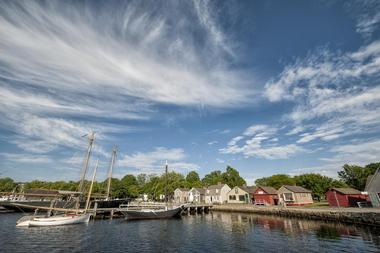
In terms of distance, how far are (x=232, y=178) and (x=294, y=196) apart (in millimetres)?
67244

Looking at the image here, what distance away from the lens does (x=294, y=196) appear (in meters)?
60.2

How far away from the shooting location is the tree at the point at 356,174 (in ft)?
268

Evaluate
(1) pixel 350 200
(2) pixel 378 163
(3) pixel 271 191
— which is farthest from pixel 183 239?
(2) pixel 378 163

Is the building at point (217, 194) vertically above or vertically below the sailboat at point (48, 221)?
above

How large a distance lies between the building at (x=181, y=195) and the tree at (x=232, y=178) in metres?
34.3

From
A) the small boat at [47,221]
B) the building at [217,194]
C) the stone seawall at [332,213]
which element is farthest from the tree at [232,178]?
the small boat at [47,221]

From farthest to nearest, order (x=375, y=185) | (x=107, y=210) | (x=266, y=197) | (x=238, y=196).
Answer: (x=238, y=196) < (x=266, y=197) < (x=107, y=210) < (x=375, y=185)

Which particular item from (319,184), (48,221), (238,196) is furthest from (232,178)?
(48,221)

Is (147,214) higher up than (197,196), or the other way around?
(197,196)

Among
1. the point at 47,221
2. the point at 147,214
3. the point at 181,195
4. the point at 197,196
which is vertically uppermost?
the point at 181,195

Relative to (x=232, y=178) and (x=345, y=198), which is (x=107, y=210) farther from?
(x=232, y=178)

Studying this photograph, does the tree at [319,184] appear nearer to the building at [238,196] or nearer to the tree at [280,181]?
the building at [238,196]

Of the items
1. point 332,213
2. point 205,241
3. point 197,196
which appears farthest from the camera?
point 197,196

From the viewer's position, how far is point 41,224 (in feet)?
117
